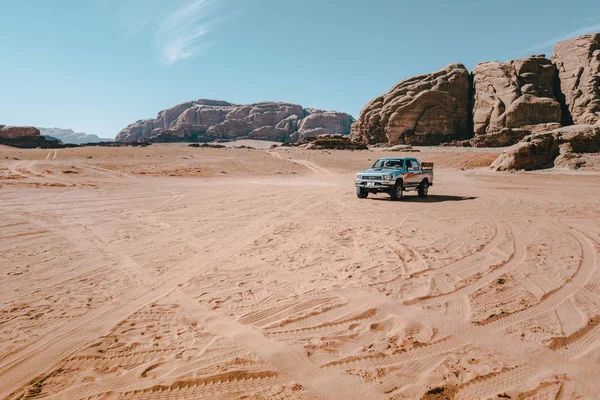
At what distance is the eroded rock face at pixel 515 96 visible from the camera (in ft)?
187

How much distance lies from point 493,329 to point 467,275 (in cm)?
177

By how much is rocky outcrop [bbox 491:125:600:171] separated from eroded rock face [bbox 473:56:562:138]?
2872cm

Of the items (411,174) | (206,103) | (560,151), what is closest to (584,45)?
(560,151)

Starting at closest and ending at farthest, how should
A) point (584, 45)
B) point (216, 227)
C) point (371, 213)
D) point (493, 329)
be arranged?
point (493, 329) → point (216, 227) → point (371, 213) → point (584, 45)

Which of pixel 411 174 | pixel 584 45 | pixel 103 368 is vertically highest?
pixel 584 45

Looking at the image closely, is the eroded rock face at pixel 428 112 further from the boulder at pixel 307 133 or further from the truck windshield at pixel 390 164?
the truck windshield at pixel 390 164

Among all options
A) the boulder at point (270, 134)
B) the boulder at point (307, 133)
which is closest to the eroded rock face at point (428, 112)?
the boulder at point (307, 133)

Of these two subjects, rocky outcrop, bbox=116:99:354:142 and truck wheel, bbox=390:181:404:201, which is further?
rocky outcrop, bbox=116:99:354:142

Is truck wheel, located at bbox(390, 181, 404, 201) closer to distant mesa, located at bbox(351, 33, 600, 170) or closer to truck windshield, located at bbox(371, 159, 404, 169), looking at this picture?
truck windshield, located at bbox(371, 159, 404, 169)

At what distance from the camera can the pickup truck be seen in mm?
14461

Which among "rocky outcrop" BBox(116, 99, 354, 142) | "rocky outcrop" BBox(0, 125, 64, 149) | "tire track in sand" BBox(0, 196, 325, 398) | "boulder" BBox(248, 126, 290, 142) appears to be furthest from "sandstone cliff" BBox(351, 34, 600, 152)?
"rocky outcrop" BBox(0, 125, 64, 149)

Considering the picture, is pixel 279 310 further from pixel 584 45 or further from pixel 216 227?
pixel 584 45

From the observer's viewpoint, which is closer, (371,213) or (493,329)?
(493,329)

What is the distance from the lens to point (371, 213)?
11.2 m
